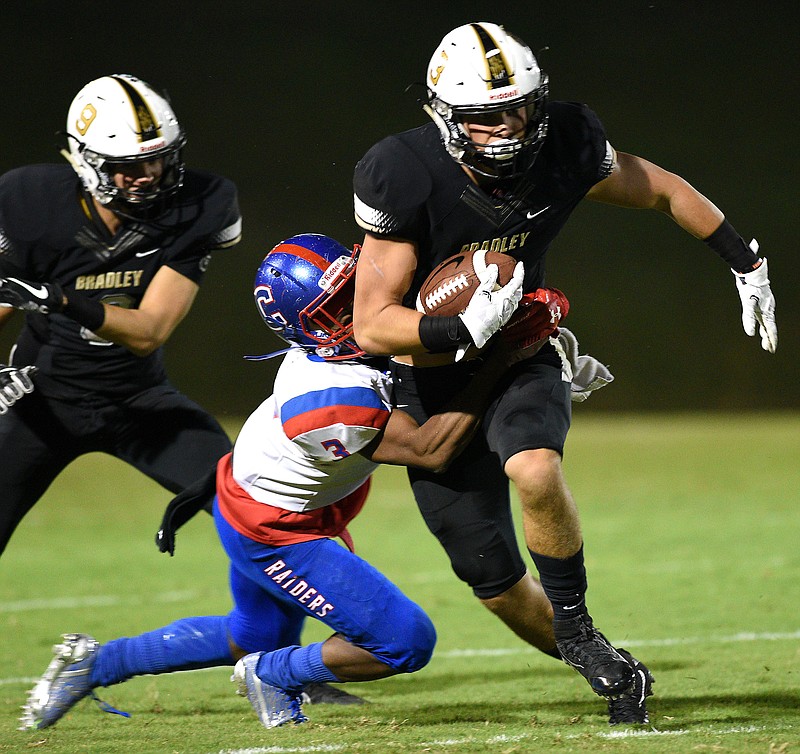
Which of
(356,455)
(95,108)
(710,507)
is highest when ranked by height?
(95,108)

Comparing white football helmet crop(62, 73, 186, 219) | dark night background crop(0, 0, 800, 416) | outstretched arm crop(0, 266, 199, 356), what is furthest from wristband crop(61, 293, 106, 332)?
dark night background crop(0, 0, 800, 416)

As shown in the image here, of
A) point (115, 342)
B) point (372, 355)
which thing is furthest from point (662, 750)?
point (115, 342)

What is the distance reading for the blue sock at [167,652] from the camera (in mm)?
3516

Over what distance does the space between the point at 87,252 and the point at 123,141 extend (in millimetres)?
A: 415

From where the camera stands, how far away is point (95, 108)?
412 cm

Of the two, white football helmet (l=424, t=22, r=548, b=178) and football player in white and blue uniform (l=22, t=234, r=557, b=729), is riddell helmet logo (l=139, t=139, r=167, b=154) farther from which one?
white football helmet (l=424, t=22, r=548, b=178)

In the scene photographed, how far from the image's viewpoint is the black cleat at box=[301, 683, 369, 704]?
3.89 m

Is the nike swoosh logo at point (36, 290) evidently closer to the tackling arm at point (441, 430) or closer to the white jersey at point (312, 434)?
the white jersey at point (312, 434)

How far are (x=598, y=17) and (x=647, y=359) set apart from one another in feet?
14.2

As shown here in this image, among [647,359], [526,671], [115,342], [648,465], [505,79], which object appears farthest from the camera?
[647,359]

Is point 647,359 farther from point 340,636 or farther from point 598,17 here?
point 340,636

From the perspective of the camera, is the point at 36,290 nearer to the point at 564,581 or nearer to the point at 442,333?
the point at 442,333

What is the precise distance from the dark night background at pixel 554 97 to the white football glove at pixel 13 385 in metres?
8.69

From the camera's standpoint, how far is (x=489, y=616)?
5504 millimetres
